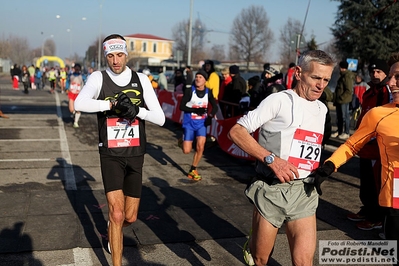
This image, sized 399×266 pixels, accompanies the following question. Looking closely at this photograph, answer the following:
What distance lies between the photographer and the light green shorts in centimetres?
324

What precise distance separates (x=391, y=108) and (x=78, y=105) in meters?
2.62

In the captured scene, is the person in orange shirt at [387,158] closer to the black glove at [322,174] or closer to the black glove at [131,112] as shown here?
the black glove at [322,174]

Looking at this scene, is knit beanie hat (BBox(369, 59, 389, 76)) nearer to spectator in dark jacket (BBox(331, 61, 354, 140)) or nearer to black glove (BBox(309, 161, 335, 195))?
black glove (BBox(309, 161, 335, 195))

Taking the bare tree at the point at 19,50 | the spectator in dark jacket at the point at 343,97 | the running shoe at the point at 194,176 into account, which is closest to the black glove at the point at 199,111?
the running shoe at the point at 194,176

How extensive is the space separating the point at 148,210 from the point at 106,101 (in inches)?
92.6

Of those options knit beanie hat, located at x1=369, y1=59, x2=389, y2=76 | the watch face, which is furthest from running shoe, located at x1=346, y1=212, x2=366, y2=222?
the watch face

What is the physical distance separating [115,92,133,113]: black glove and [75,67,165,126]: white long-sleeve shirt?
0.14 metres

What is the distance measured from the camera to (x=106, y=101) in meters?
3.99

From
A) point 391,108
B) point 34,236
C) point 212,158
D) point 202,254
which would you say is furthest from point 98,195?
point 391,108

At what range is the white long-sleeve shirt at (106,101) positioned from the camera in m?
3.96

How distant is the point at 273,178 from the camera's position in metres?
3.28

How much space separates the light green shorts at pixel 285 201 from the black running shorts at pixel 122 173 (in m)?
1.39

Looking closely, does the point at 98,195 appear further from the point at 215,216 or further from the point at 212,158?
the point at 212,158

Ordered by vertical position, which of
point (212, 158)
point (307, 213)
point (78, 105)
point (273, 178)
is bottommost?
point (212, 158)
